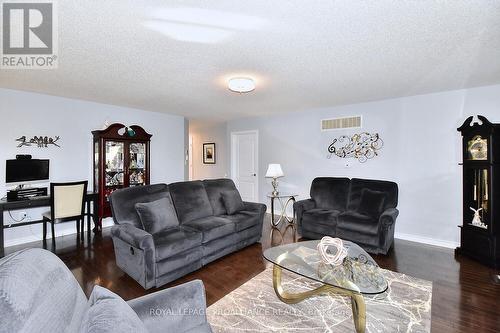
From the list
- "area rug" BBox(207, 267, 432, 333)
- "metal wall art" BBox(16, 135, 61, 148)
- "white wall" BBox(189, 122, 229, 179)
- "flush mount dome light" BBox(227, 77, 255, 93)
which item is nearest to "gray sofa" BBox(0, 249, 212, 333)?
"area rug" BBox(207, 267, 432, 333)

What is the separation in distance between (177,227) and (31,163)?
2.68m

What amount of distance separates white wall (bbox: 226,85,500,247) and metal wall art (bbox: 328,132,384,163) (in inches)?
3.8

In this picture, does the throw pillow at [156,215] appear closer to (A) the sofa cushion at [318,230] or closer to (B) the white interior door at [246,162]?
(A) the sofa cushion at [318,230]

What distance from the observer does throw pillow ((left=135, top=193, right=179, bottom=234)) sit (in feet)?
9.38

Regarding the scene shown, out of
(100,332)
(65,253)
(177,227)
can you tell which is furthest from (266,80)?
(65,253)

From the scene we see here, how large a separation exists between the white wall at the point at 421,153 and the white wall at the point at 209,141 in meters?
3.00

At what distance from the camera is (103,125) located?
4.77m

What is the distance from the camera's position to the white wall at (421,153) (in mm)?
3752

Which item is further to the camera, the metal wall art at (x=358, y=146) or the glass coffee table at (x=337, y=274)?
the metal wall art at (x=358, y=146)

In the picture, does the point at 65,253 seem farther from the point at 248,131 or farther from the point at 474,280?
the point at 474,280

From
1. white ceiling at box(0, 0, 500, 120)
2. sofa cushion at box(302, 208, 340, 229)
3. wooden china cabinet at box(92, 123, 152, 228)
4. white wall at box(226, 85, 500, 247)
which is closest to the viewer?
white ceiling at box(0, 0, 500, 120)

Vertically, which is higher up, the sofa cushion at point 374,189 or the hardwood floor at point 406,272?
the sofa cushion at point 374,189

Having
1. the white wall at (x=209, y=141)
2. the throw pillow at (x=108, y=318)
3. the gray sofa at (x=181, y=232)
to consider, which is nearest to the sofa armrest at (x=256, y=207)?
the gray sofa at (x=181, y=232)

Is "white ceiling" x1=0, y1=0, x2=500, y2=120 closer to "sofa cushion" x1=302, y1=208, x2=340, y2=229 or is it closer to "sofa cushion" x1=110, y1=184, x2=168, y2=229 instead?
"sofa cushion" x1=110, y1=184, x2=168, y2=229
